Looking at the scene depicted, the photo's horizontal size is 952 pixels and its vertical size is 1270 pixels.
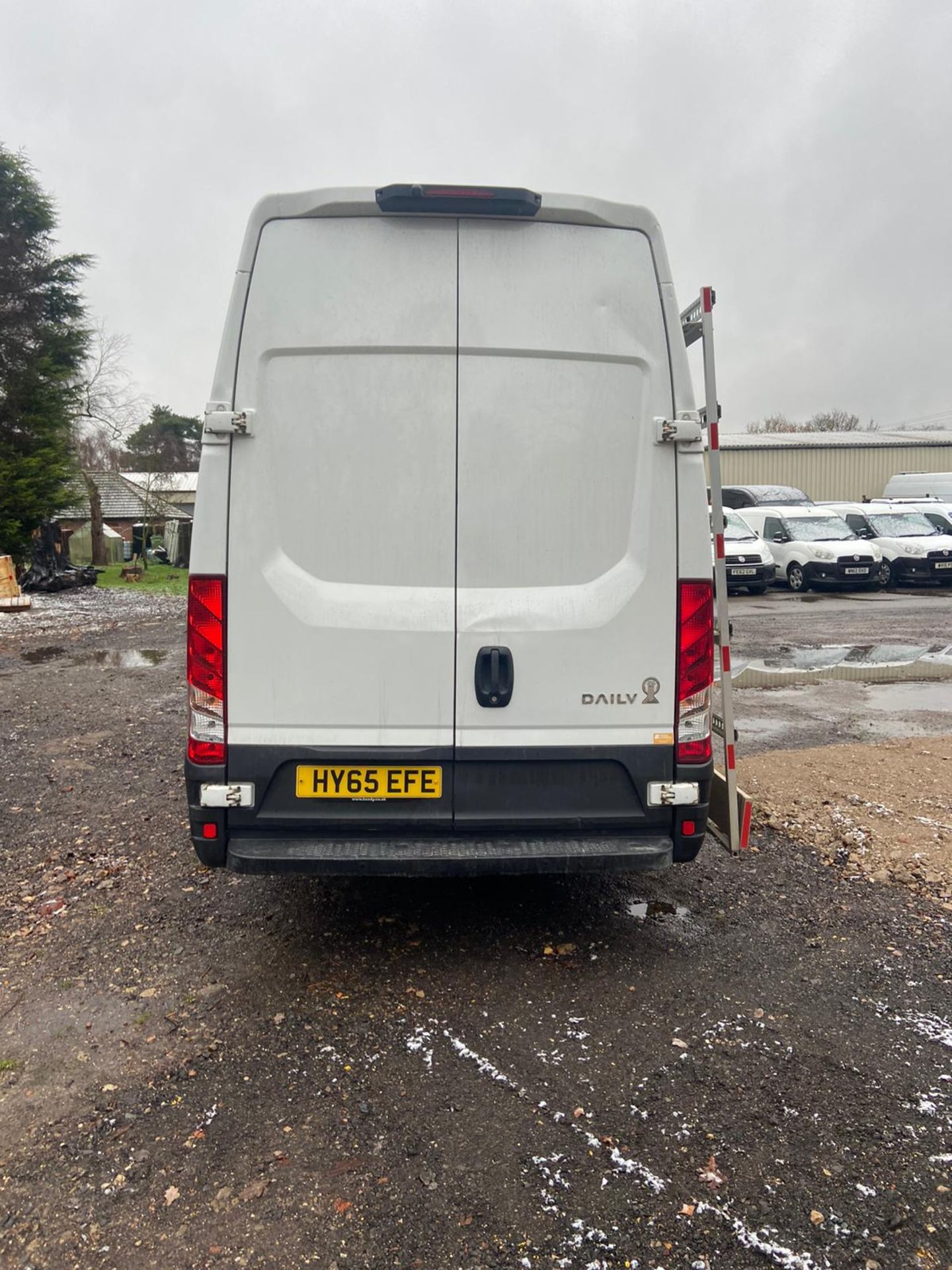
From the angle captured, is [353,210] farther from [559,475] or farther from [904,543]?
[904,543]

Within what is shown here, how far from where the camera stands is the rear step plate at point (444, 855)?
3.62 metres

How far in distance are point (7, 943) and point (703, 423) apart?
383 cm

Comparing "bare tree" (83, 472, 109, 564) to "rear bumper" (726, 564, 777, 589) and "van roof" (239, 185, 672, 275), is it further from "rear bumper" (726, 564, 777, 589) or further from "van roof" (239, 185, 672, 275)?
"van roof" (239, 185, 672, 275)

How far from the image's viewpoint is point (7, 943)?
13.9 ft

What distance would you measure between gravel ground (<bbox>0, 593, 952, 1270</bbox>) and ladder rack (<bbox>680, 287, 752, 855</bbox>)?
473 mm

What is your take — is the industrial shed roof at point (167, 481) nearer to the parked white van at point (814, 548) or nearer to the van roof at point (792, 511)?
the van roof at point (792, 511)

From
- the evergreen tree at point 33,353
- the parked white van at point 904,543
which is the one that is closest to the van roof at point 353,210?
the parked white van at point 904,543

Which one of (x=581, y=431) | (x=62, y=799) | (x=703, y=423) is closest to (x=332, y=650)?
(x=581, y=431)

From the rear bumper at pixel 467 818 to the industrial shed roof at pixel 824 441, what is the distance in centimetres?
4458

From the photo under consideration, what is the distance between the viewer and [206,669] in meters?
3.63

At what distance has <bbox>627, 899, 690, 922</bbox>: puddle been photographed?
447 cm

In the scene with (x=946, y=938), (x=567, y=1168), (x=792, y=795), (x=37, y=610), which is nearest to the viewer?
(x=567, y=1168)

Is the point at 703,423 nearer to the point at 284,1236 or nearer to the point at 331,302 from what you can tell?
the point at 331,302

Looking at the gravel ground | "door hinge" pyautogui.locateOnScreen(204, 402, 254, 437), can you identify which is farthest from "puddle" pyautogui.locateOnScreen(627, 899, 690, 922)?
"door hinge" pyautogui.locateOnScreen(204, 402, 254, 437)
